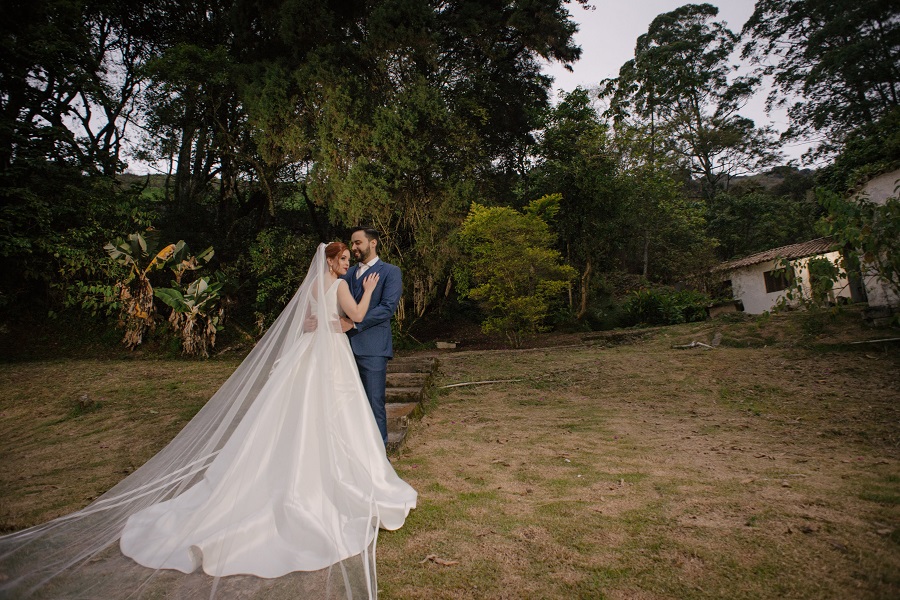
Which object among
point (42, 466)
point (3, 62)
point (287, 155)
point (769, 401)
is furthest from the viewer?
point (287, 155)

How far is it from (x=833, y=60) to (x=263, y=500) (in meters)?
27.6

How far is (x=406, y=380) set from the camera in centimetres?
610

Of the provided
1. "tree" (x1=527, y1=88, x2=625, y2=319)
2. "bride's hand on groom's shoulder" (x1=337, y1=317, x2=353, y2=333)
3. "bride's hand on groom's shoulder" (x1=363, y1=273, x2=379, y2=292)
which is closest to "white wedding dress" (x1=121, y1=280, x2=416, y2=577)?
"bride's hand on groom's shoulder" (x1=337, y1=317, x2=353, y2=333)

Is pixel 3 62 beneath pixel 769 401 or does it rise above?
above

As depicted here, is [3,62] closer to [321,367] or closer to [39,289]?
[39,289]

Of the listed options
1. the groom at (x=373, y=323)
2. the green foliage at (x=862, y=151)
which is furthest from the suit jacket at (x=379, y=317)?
the green foliage at (x=862, y=151)

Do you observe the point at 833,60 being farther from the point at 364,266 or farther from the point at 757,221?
the point at 364,266

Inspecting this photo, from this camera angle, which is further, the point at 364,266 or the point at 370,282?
the point at 364,266

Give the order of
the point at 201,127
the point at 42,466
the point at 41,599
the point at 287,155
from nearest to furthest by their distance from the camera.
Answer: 1. the point at 41,599
2. the point at 42,466
3. the point at 287,155
4. the point at 201,127

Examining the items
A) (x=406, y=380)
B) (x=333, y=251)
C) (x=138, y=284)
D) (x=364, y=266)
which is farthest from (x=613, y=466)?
(x=138, y=284)

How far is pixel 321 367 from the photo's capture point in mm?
3037

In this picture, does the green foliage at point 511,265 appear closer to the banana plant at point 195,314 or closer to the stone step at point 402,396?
the stone step at point 402,396

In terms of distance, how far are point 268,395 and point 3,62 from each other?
12.7m

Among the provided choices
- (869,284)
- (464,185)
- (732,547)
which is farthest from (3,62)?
(869,284)
